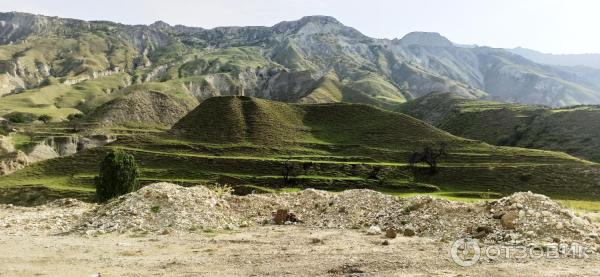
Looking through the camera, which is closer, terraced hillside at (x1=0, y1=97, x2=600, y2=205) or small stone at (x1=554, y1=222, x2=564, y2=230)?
Result: small stone at (x1=554, y1=222, x2=564, y2=230)

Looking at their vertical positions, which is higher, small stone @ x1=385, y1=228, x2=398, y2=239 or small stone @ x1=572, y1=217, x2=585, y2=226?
small stone @ x1=572, y1=217, x2=585, y2=226

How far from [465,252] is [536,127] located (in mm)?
151278

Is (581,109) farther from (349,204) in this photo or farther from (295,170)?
(349,204)

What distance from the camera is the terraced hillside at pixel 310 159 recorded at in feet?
299

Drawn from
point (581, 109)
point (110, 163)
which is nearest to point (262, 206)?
point (110, 163)

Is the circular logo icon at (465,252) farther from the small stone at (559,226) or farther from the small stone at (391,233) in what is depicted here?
the small stone at (559,226)

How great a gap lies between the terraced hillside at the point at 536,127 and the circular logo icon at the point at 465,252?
4786 inches

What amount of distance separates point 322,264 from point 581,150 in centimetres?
13556

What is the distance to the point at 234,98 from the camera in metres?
153

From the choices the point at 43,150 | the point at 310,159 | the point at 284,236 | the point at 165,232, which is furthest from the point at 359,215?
the point at 43,150

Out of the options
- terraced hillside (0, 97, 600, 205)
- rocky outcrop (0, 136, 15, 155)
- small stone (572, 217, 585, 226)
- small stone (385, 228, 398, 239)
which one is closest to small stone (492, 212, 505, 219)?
small stone (572, 217, 585, 226)

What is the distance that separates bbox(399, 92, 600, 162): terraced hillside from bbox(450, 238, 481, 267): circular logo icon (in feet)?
399

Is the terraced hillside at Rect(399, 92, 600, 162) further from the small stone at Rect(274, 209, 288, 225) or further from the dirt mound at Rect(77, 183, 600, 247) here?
the small stone at Rect(274, 209, 288, 225)

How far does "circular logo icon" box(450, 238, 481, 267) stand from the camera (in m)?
20.9
